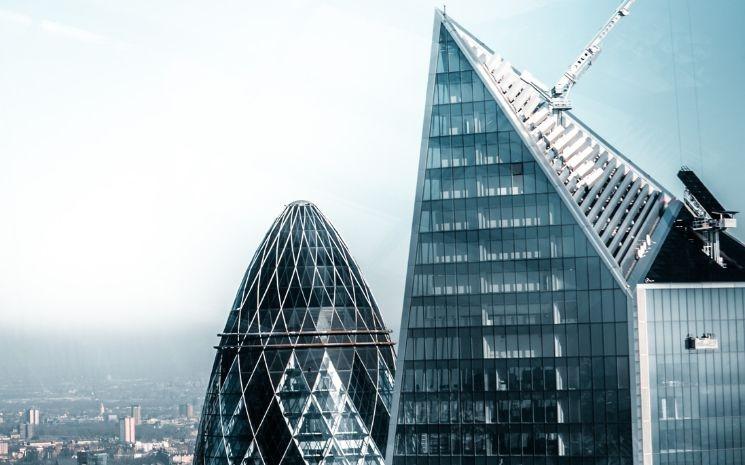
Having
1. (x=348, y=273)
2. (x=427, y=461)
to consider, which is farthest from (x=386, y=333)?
(x=427, y=461)

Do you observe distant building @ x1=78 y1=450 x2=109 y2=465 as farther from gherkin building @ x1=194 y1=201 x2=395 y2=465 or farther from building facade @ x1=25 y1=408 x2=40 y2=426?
gherkin building @ x1=194 y1=201 x2=395 y2=465

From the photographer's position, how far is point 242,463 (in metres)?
85.7

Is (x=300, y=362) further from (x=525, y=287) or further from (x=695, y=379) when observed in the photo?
(x=695, y=379)

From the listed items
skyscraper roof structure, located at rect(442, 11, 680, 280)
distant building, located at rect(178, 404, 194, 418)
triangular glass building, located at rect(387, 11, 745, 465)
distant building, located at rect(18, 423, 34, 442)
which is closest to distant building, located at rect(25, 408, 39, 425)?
distant building, located at rect(18, 423, 34, 442)

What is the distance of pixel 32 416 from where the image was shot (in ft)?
301

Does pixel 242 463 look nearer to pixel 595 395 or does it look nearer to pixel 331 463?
pixel 331 463

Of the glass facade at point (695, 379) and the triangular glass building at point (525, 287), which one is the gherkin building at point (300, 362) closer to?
the triangular glass building at point (525, 287)

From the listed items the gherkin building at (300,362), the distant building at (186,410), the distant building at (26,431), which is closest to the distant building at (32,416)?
the distant building at (26,431)

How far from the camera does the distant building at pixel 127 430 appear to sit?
3762 inches

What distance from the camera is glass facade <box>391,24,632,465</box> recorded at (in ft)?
201

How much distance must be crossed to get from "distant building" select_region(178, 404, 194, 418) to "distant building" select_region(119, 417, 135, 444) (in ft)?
12.6

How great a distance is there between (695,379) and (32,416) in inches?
2054

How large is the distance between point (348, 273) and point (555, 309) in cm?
3038

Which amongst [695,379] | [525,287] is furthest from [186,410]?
[695,379]
